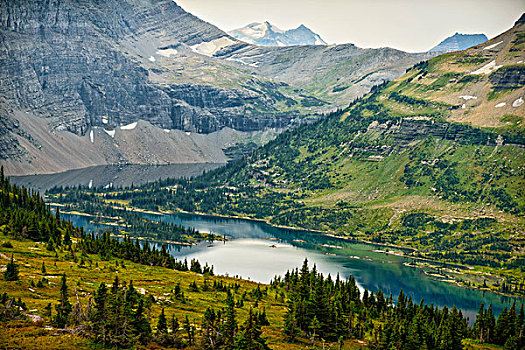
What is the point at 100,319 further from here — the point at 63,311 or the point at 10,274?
the point at 10,274

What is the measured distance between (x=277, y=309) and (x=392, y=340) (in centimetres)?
3428

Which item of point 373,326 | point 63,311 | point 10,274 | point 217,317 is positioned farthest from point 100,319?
point 373,326

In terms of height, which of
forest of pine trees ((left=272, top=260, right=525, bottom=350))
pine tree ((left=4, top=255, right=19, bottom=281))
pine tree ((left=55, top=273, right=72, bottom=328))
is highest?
pine tree ((left=4, top=255, right=19, bottom=281))

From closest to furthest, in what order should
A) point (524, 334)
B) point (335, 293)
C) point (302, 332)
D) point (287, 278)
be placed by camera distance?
1. point (302, 332)
2. point (524, 334)
3. point (335, 293)
4. point (287, 278)

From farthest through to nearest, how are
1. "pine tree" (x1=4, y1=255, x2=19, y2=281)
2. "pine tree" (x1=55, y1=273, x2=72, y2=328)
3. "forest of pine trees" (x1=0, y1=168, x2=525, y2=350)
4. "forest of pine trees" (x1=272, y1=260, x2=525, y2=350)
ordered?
"forest of pine trees" (x1=272, y1=260, x2=525, y2=350), "pine tree" (x1=4, y1=255, x2=19, y2=281), "forest of pine trees" (x1=0, y1=168, x2=525, y2=350), "pine tree" (x1=55, y1=273, x2=72, y2=328)

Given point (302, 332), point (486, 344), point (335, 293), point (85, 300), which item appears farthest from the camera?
point (335, 293)

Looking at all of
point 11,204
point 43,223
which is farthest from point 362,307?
point 11,204

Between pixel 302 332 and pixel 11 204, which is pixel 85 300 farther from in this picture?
pixel 11 204

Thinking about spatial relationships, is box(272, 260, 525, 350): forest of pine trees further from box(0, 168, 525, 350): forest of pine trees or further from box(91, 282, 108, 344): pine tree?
box(91, 282, 108, 344): pine tree

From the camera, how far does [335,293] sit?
130 meters

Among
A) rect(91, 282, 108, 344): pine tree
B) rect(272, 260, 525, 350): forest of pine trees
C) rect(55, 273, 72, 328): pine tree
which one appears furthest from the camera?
rect(272, 260, 525, 350): forest of pine trees

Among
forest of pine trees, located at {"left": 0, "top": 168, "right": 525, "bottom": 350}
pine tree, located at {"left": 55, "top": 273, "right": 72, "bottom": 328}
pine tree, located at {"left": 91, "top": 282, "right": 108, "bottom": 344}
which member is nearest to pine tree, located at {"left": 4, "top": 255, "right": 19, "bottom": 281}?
forest of pine trees, located at {"left": 0, "top": 168, "right": 525, "bottom": 350}

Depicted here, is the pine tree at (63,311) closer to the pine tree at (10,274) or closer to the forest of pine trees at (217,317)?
the forest of pine trees at (217,317)

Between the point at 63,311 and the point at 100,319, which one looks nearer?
the point at 100,319
